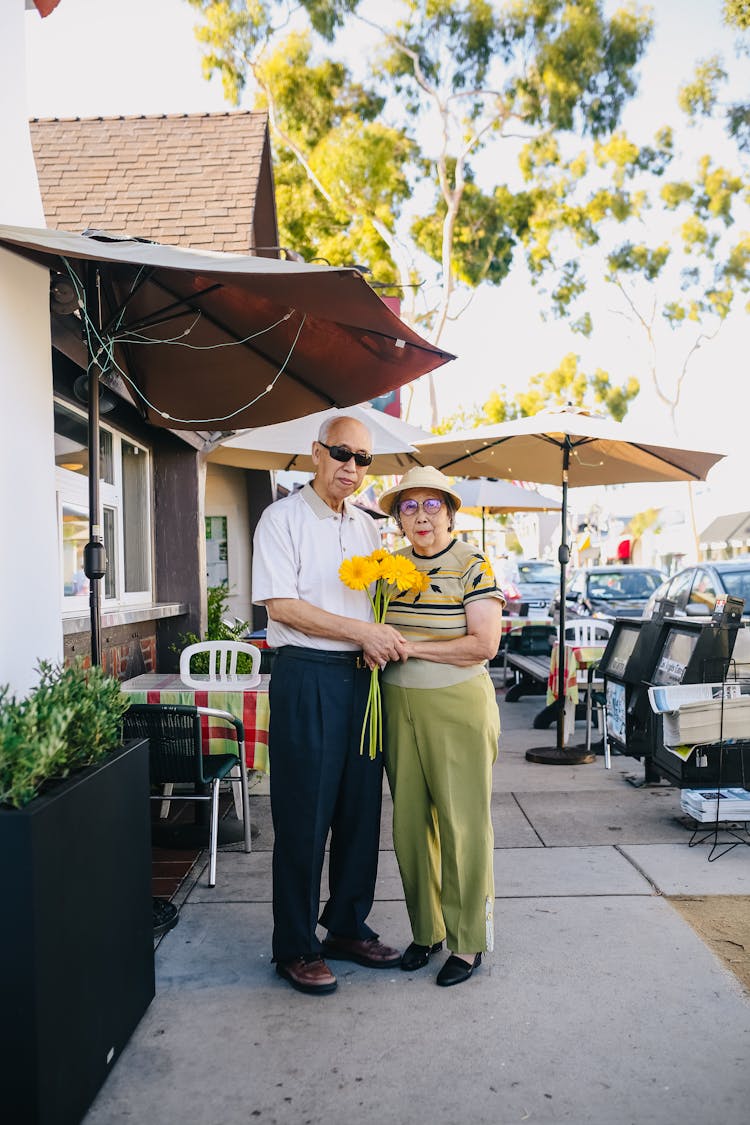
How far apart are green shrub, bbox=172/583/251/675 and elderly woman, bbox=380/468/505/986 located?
12.4 feet

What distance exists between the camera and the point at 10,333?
360 centimetres

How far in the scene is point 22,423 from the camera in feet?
12.1

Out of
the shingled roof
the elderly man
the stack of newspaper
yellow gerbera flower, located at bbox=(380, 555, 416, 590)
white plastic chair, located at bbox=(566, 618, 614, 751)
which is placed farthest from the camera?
the shingled roof

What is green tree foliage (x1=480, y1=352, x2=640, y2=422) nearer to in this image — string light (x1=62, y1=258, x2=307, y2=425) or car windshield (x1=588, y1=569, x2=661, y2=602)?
car windshield (x1=588, y1=569, x2=661, y2=602)

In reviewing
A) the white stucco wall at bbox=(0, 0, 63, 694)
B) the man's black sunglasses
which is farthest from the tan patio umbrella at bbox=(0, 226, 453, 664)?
the man's black sunglasses

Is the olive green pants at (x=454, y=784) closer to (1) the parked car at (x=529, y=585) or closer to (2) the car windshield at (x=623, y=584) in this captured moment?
(1) the parked car at (x=529, y=585)

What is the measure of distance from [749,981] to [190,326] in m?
3.55

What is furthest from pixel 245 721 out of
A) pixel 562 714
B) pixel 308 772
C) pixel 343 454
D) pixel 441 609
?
pixel 562 714

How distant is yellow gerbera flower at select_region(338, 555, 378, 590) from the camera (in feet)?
11.0

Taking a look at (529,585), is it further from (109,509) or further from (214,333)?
(214,333)

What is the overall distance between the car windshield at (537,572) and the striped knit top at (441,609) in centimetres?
1749

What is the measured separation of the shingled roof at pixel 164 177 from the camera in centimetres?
937

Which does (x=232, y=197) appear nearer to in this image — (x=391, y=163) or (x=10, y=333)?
(x=10, y=333)

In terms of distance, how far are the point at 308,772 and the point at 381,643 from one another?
0.54 m
